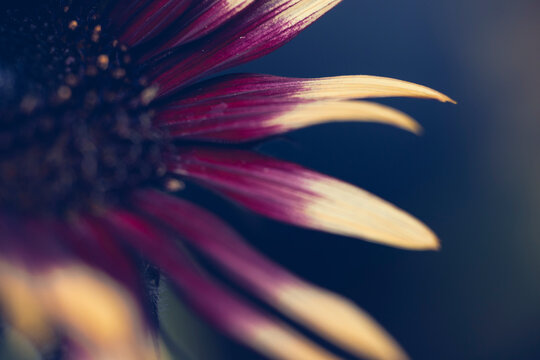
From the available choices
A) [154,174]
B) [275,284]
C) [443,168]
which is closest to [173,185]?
[154,174]

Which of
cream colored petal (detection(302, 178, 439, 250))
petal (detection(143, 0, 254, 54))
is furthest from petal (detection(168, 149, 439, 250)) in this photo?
petal (detection(143, 0, 254, 54))

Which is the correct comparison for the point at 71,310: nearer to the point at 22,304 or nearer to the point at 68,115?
the point at 22,304

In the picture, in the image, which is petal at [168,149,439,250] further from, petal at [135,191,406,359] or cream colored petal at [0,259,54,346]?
cream colored petal at [0,259,54,346]

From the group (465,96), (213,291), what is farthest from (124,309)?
(465,96)

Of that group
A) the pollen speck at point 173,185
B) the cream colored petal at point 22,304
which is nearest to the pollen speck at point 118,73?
the pollen speck at point 173,185

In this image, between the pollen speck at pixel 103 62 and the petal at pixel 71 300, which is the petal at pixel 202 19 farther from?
the petal at pixel 71 300

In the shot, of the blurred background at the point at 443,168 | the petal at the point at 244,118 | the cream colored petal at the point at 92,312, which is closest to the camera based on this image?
the cream colored petal at the point at 92,312
